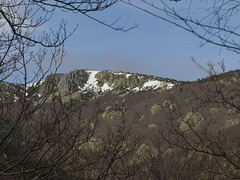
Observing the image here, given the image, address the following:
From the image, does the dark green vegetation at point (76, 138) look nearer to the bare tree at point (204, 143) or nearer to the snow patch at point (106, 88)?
the bare tree at point (204, 143)

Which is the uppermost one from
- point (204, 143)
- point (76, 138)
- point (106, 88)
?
point (106, 88)

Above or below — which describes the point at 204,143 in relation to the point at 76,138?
below

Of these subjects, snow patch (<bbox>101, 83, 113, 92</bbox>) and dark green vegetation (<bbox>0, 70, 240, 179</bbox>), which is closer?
dark green vegetation (<bbox>0, 70, 240, 179</bbox>)

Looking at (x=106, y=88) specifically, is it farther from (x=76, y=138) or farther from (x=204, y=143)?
(x=204, y=143)

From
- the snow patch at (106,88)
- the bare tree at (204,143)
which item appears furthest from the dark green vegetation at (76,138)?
the snow patch at (106,88)

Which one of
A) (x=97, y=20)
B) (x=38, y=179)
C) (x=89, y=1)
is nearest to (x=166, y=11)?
(x=97, y=20)

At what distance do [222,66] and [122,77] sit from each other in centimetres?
17600

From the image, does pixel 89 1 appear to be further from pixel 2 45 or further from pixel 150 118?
pixel 150 118

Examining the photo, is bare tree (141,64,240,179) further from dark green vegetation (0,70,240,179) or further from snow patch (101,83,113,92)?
snow patch (101,83,113,92)

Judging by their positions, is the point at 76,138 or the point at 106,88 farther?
the point at 106,88

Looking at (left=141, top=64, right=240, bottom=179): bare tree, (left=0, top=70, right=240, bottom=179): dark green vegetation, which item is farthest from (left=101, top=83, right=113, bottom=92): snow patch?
(left=0, top=70, right=240, bottom=179): dark green vegetation

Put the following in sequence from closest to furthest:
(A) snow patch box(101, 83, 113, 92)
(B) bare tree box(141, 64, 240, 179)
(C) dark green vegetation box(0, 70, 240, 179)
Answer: (C) dark green vegetation box(0, 70, 240, 179) < (B) bare tree box(141, 64, 240, 179) < (A) snow patch box(101, 83, 113, 92)

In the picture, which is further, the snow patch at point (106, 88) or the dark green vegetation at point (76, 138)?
the snow patch at point (106, 88)

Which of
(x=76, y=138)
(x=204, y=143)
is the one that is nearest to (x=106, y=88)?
(x=76, y=138)
